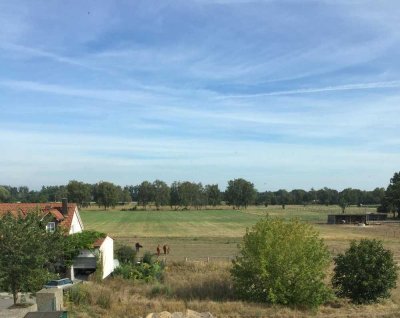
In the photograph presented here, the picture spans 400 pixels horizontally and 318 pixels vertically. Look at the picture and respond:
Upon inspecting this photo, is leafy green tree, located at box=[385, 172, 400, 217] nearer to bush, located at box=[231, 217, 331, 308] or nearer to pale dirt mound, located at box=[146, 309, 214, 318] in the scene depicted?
bush, located at box=[231, 217, 331, 308]

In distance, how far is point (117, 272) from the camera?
40781 mm

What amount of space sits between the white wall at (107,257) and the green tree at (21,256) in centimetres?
1443

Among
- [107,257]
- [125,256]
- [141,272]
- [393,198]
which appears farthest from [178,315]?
[393,198]

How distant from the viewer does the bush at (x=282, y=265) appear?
26.8 meters

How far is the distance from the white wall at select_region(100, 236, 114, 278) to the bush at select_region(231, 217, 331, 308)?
15.0 meters

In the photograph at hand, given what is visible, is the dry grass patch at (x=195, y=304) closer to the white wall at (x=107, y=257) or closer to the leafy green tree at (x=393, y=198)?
the white wall at (x=107, y=257)

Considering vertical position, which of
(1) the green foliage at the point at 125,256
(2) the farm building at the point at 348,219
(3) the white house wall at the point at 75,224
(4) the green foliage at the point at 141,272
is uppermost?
(3) the white house wall at the point at 75,224

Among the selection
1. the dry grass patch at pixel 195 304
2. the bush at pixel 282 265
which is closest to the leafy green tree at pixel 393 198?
the dry grass patch at pixel 195 304

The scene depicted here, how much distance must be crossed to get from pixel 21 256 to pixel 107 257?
17.9 m

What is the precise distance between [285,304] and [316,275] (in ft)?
7.39

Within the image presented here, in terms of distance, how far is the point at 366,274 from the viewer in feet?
93.4

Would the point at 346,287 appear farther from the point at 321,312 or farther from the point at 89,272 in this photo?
the point at 89,272

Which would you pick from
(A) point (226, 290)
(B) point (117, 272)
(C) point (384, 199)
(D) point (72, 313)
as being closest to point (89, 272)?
(B) point (117, 272)

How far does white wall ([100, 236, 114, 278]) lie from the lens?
40344 millimetres
